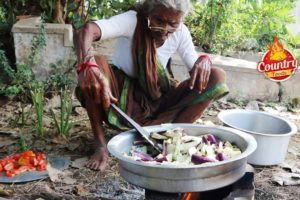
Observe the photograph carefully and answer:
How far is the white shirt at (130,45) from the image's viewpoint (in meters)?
2.88

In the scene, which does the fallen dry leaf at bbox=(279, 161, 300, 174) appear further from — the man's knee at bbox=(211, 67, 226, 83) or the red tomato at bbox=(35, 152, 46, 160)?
the red tomato at bbox=(35, 152, 46, 160)

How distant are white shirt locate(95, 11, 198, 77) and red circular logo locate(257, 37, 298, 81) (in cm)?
153

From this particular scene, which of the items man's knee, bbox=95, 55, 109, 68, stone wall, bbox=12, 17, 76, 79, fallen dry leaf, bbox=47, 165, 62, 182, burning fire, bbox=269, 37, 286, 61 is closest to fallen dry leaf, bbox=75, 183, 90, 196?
fallen dry leaf, bbox=47, 165, 62, 182

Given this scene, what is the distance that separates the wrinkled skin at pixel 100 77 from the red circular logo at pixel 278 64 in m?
1.64

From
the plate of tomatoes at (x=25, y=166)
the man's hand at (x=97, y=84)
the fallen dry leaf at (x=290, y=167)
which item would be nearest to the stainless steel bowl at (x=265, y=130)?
the fallen dry leaf at (x=290, y=167)

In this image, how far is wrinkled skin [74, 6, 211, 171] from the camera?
2371mm

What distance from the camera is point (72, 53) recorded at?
4.22 m

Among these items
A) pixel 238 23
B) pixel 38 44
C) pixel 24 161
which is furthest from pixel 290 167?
pixel 238 23

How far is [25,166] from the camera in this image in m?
2.81

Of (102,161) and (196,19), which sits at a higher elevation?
(196,19)

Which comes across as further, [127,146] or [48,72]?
[48,72]

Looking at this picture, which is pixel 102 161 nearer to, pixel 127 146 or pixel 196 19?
pixel 127 146

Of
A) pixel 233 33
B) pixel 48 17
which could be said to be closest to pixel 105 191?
pixel 48 17

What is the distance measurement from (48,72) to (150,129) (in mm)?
2183
